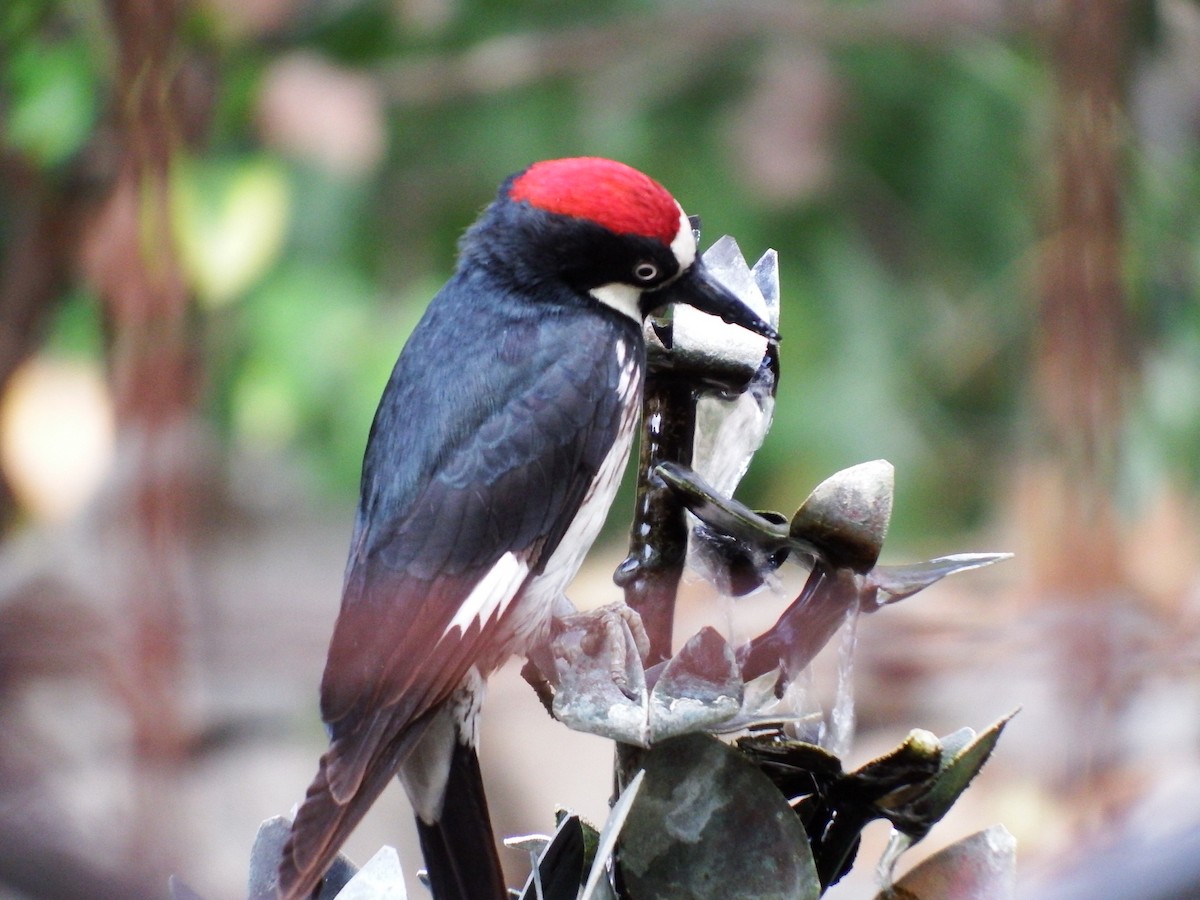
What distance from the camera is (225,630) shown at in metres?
1.42

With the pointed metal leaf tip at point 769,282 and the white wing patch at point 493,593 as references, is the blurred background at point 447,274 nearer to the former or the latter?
the white wing patch at point 493,593

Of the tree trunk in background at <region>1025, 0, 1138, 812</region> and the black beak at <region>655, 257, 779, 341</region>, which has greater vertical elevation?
the black beak at <region>655, 257, 779, 341</region>

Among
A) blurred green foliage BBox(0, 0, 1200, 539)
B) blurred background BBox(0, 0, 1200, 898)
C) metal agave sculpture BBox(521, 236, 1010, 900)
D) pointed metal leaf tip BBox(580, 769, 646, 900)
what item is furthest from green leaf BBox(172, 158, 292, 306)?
pointed metal leaf tip BBox(580, 769, 646, 900)

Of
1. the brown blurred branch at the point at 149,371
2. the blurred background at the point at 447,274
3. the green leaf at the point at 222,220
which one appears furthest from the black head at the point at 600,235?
the green leaf at the point at 222,220

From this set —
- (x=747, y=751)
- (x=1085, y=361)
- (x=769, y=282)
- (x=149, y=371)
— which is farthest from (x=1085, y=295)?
(x=747, y=751)

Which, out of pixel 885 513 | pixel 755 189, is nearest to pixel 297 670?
pixel 885 513

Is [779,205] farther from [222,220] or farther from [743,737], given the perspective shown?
[743,737]

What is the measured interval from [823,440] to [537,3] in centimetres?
92

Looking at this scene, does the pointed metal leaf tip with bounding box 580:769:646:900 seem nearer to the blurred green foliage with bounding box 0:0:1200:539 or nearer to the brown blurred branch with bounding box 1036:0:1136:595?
the brown blurred branch with bounding box 1036:0:1136:595

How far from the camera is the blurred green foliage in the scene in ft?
7.13

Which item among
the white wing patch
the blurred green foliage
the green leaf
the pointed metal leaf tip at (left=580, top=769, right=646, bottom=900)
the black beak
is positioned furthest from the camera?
the blurred green foliage

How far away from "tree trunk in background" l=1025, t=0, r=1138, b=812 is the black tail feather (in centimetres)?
94

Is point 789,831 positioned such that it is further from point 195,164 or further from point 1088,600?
point 195,164

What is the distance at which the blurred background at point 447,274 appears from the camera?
162cm
